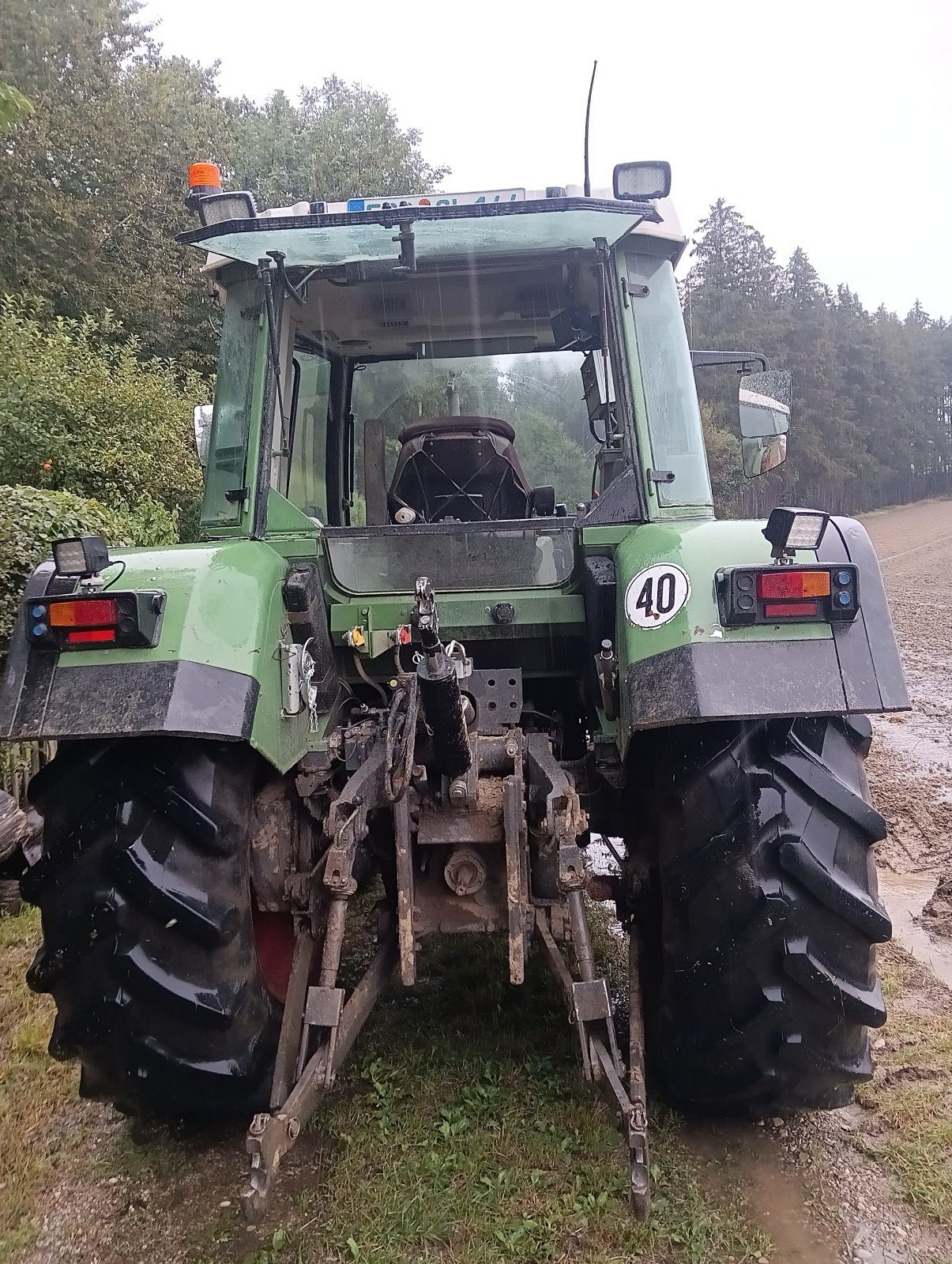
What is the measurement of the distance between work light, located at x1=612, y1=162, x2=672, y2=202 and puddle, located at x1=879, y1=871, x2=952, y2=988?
2957mm

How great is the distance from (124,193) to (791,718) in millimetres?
16406

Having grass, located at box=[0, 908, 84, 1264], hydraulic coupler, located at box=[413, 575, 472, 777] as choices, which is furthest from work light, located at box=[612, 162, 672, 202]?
grass, located at box=[0, 908, 84, 1264]

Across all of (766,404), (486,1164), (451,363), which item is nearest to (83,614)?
(486,1164)

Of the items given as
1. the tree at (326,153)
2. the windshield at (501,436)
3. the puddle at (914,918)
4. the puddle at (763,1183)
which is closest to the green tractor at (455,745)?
the puddle at (763,1183)

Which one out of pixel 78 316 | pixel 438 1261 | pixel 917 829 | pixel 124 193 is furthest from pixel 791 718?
pixel 124 193

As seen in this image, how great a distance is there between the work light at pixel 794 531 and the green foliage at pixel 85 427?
763 cm

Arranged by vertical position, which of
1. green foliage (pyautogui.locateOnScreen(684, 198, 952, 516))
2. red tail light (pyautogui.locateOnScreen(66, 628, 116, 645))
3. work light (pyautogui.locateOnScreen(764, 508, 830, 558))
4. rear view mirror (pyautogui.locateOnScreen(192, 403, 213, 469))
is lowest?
red tail light (pyautogui.locateOnScreen(66, 628, 116, 645))

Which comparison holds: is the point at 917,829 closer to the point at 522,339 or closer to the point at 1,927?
the point at 522,339

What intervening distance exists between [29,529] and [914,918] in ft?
16.5

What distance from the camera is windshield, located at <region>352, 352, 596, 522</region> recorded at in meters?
3.39

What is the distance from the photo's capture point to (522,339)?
3.54 m

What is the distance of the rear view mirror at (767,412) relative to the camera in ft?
10.8

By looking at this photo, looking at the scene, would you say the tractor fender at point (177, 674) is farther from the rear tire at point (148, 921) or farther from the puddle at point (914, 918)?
the puddle at point (914, 918)

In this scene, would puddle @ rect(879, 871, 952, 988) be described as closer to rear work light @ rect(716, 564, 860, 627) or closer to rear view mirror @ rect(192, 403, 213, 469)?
rear work light @ rect(716, 564, 860, 627)
